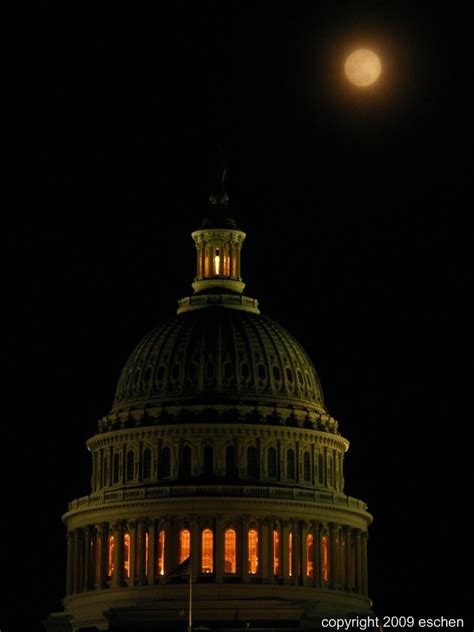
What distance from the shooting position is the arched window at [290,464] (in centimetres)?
17912

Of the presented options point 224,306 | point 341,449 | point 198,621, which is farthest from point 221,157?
point 198,621

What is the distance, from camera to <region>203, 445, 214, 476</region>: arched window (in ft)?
583

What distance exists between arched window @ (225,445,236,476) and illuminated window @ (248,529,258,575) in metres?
5.45

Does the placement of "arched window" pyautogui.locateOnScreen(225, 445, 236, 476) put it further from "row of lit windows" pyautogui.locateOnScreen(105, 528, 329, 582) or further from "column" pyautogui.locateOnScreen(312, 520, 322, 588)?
"column" pyautogui.locateOnScreen(312, 520, 322, 588)

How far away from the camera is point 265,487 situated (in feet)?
574

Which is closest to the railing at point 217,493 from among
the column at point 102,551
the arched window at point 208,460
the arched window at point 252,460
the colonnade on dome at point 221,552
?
the colonnade on dome at point 221,552

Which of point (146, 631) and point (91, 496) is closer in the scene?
point (146, 631)

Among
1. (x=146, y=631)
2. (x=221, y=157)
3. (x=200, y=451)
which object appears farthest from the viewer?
(x=221, y=157)

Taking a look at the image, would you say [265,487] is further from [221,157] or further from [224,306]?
[221,157]

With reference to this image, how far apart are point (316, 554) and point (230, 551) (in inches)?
267

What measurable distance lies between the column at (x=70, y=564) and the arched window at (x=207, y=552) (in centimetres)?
1252

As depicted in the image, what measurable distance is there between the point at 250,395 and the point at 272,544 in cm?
1310

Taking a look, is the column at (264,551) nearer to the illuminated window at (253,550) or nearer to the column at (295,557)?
the illuminated window at (253,550)

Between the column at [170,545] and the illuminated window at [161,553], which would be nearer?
the column at [170,545]
